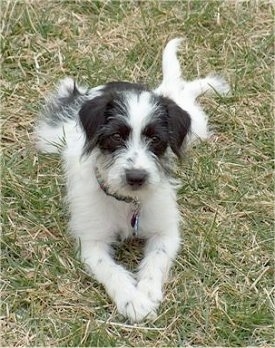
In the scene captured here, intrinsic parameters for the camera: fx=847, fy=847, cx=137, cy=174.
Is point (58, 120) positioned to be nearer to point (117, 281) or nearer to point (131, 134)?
point (131, 134)

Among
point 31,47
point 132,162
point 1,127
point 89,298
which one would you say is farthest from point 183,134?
point 31,47

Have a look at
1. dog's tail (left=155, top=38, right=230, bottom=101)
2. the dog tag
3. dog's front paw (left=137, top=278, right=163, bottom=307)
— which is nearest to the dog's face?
the dog tag

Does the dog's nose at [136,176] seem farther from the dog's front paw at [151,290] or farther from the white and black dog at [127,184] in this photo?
the dog's front paw at [151,290]

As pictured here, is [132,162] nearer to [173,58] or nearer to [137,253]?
[137,253]

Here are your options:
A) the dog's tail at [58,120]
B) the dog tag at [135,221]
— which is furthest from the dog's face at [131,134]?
the dog's tail at [58,120]

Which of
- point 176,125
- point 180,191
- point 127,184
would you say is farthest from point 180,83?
point 127,184

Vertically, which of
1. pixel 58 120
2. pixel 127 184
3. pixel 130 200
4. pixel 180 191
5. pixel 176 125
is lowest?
pixel 180 191

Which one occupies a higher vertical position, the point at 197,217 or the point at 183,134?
the point at 183,134
